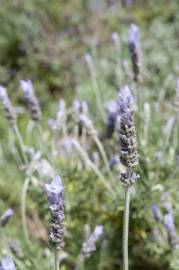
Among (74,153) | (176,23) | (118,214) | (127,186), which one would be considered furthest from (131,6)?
(127,186)

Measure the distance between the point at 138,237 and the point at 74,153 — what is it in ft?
1.34

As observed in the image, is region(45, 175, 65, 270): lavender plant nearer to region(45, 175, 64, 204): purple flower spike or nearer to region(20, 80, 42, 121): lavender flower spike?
region(45, 175, 64, 204): purple flower spike

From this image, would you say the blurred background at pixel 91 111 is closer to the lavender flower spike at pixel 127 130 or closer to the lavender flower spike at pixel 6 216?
the lavender flower spike at pixel 6 216

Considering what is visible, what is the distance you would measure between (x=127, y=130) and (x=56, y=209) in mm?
162

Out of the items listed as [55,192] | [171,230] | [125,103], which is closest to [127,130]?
[125,103]

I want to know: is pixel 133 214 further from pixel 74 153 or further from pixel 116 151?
pixel 74 153

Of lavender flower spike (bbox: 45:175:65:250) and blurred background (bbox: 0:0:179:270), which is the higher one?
blurred background (bbox: 0:0:179:270)

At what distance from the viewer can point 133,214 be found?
1356 mm

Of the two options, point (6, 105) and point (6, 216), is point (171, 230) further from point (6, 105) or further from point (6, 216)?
point (6, 105)

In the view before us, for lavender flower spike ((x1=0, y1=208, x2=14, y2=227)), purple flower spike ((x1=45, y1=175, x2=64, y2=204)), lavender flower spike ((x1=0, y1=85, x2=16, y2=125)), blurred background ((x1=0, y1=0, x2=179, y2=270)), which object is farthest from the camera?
blurred background ((x1=0, y1=0, x2=179, y2=270))

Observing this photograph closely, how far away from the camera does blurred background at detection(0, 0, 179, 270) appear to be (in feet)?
4.53

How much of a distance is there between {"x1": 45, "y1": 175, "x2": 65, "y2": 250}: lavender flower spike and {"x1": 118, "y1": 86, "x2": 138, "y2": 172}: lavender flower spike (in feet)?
0.36

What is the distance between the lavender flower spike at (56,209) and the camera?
0.82 meters

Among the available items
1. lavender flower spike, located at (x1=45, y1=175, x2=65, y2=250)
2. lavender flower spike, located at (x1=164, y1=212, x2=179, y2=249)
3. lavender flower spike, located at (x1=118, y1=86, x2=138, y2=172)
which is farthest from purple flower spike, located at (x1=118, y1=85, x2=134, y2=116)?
lavender flower spike, located at (x1=164, y1=212, x2=179, y2=249)
